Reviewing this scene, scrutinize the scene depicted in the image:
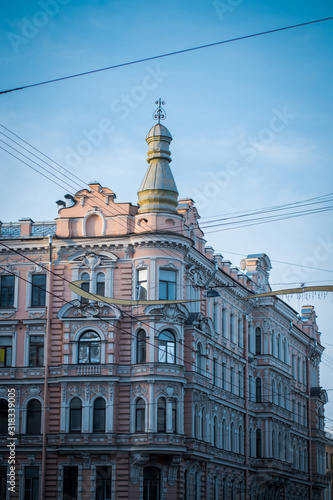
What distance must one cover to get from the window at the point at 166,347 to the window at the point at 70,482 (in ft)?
22.9

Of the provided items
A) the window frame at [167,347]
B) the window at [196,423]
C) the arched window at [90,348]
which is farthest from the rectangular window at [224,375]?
the arched window at [90,348]

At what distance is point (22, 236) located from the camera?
5381cm

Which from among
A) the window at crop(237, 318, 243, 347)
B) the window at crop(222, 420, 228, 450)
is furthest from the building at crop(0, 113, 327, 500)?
the window at crop(237, 318, 243, 347)

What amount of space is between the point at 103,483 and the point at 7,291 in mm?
11507

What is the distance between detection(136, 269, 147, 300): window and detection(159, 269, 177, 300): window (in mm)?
794

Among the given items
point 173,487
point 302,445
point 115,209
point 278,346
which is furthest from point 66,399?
point 302,445

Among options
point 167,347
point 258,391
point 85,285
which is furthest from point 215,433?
point 85,285

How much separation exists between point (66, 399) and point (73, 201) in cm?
1066

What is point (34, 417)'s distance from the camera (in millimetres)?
51281

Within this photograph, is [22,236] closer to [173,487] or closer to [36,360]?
[36,360]

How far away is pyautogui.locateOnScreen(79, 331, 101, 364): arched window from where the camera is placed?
50.9 m

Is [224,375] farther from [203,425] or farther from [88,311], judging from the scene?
[88,311]

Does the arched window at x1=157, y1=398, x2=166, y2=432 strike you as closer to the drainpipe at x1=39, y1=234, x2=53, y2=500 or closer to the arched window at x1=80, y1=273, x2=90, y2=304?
the drainpipe at x1=39, y1=234, x2=53, y2=500

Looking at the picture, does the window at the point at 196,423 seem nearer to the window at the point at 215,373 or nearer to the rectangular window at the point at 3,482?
the window at the point at 215,373
